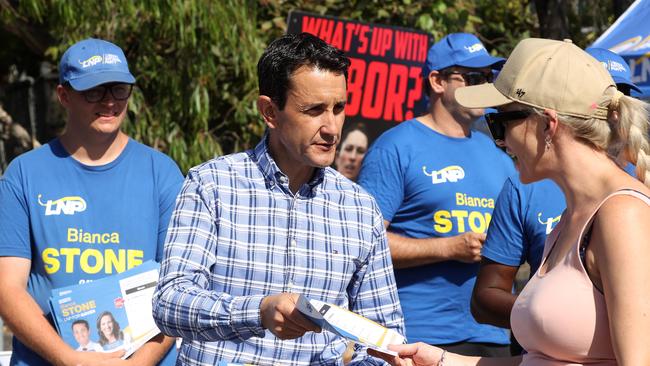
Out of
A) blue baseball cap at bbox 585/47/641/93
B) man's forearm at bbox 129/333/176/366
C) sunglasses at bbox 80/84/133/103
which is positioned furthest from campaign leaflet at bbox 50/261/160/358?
blue baseball cap at bbox 585/47/641/93

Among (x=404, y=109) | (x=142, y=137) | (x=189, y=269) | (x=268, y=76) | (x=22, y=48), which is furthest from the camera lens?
(x=22, y=48)

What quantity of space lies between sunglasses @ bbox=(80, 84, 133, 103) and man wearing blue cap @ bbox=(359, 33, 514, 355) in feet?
3.96

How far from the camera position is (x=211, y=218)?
3.17 meters

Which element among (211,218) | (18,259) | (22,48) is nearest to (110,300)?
(18,259)

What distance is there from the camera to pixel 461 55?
538 centimetres

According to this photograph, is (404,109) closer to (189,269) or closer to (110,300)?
(110,300)

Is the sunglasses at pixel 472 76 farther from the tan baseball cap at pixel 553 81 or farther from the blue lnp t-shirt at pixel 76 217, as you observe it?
the tan baseball cap at pixel 553 81

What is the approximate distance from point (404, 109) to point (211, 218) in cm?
422

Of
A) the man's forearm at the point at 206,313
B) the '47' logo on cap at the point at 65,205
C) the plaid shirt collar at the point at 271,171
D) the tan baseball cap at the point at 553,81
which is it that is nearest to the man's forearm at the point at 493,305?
the plaid shirt collar at the point at 271,171

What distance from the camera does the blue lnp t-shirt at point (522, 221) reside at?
4168 millimetres

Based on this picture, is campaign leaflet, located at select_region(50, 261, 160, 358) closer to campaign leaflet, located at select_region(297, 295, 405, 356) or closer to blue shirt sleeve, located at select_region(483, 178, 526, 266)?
blue shirt sleeve, located at select_region(483, 178, 526, 266)

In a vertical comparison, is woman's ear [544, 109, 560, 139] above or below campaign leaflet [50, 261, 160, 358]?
above

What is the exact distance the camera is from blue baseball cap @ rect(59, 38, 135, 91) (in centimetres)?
441

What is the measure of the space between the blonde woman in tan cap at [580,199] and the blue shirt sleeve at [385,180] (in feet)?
6.18
